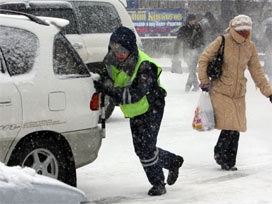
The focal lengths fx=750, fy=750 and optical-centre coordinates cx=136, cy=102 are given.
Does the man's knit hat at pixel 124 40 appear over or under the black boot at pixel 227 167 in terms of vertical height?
over

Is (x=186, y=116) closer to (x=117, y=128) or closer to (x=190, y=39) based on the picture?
(x=117, y=128)

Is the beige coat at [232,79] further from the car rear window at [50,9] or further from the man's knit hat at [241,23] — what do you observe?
the car rear window at [50,9]

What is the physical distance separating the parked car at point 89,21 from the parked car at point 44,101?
13.4 ft

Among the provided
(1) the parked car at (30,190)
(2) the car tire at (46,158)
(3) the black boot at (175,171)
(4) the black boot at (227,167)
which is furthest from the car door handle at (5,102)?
(4) the black boot at (227,167)

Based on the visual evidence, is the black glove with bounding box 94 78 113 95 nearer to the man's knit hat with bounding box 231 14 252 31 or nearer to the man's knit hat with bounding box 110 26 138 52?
the man's knit hat with bounding box 110 26 138 52

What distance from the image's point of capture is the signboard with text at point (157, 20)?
86.2 ft

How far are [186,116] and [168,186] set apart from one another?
4809 mm

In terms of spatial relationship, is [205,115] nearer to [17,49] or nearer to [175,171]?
[175,171]

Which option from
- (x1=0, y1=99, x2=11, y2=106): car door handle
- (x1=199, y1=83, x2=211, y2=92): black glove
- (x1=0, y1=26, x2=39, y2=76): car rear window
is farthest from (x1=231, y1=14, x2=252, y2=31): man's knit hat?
(x1=0, y1=99, x2=11, y2=106): car door handle

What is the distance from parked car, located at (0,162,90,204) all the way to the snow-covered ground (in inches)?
115

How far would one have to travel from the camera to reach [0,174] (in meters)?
3.70

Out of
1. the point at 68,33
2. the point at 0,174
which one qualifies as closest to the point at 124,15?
the point at 68,33

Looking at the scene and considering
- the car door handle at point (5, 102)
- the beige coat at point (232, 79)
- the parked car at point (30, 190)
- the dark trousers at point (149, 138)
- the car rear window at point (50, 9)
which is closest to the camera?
the parked car at point (30, 190)

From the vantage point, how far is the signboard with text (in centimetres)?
2627
